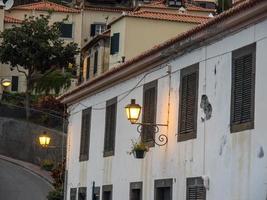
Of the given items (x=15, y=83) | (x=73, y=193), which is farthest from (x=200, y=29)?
(x=15, y=83)

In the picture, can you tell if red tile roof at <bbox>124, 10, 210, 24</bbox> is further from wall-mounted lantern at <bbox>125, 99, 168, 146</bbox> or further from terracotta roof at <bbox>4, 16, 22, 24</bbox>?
terracotta roof at <bbox>4, 16, 22, 24</bbox>

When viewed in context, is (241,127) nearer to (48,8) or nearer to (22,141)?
(22,141)

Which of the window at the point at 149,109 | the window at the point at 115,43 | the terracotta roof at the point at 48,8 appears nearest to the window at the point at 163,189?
the window at the point at 149,109

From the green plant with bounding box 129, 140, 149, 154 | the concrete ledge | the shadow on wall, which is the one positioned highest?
the shadow on wall

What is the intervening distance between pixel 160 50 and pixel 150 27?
17.8 metres

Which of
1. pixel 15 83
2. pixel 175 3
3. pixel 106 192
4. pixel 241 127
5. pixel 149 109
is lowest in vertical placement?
pixel 106 192

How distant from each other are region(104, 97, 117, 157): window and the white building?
0.03 meters

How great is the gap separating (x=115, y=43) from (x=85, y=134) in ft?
45.4

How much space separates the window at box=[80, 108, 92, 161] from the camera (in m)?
31.1

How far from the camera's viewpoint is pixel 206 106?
67.3ft

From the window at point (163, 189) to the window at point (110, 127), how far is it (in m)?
4.64

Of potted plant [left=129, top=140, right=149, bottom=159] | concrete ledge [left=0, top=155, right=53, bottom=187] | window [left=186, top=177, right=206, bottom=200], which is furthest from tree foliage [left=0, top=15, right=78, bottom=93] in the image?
window [left=186, top=177, right=206, bottom=200]

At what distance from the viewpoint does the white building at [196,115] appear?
59.5 ft

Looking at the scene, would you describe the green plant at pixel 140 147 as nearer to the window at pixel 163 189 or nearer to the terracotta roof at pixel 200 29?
the window at pixel 163 189
